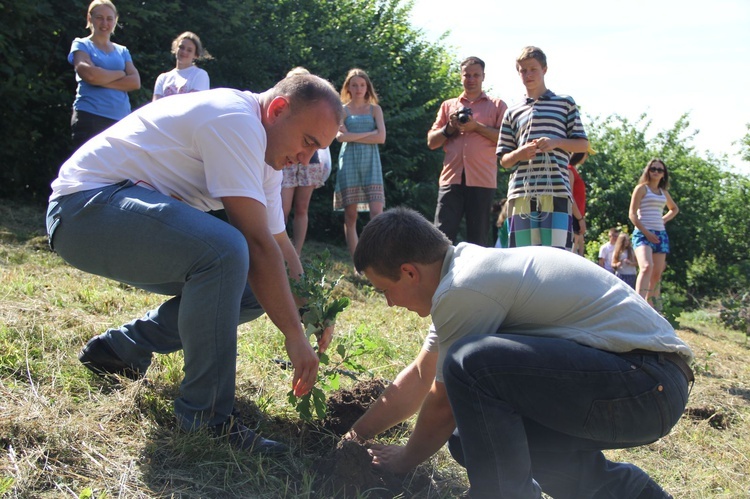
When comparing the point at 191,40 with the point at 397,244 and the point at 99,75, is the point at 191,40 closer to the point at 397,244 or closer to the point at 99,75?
the point at 99,75

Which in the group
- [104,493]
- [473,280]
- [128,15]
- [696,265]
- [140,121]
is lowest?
[696,265]

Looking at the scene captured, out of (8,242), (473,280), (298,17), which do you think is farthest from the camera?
(298,17)

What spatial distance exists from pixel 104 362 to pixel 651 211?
7226 mm

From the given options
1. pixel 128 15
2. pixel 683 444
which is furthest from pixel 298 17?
pixel 683 444

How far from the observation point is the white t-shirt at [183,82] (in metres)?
6.27

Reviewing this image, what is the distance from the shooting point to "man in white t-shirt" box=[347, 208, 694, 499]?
7.19 ft

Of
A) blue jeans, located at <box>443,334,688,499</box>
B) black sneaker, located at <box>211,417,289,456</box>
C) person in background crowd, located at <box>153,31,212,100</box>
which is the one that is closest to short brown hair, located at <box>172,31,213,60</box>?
person in background crowd, located at <box>153,31,212,100</box>

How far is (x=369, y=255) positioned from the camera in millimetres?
2410

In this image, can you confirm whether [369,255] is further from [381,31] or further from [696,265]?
[696,265]

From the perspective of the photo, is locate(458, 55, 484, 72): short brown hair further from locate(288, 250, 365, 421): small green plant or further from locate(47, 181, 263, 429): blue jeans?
locate(47, 181, 263, 429): blue jeans

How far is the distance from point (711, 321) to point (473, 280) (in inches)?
472

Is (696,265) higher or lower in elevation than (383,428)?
lower

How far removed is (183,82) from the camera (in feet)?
20.6

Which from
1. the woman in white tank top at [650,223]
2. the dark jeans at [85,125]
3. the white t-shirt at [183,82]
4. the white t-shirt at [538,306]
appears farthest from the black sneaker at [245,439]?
the woman in white tank top at [650,223]
